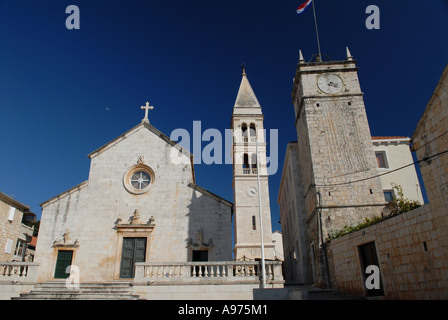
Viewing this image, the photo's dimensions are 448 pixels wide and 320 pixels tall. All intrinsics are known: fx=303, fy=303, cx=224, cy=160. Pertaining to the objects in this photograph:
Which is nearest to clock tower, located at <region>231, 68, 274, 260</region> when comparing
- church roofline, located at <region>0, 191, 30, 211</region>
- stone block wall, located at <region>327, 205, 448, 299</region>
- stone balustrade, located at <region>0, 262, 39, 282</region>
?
stone block wall, located at <region>327, 205, 448, 299</region>

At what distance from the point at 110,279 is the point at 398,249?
14.1m

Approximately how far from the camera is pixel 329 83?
21.1 m

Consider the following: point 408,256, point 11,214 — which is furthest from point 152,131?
point 408,256

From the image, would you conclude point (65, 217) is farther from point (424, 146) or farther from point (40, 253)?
point (424, 146)

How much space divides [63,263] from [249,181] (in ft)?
42.9

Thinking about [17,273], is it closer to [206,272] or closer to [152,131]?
[206,272]

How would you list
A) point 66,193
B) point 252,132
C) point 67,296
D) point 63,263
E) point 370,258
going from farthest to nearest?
point 252,132 → point 66,193 → point 63,263 → point 67,296 → point 370,258

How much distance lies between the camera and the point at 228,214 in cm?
1789

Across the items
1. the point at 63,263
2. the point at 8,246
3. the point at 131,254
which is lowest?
the point at 63,263

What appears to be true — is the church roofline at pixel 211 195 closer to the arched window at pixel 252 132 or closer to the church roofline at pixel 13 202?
the arched window at pixel 252 132

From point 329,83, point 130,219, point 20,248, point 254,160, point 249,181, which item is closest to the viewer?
point 130,219

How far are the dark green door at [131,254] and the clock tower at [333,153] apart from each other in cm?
993

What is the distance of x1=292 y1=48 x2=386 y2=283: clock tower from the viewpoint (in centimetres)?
1720
